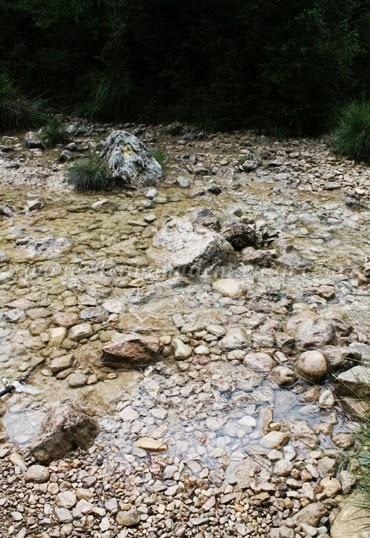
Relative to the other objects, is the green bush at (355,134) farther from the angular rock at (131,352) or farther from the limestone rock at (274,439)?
the limestone rock at (274,439)

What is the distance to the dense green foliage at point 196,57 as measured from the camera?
7.35 meters

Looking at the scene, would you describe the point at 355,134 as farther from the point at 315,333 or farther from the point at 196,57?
the point at 315,333

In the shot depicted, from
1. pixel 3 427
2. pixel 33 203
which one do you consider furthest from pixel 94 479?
pixel 33 203

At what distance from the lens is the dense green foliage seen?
7348 mm

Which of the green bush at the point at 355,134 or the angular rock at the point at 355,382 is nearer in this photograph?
the angular rock at the point at 355,382

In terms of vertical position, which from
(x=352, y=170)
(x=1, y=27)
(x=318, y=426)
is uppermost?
(x=1, y=27)

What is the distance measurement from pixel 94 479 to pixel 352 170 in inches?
208

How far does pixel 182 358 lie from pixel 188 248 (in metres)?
1.37

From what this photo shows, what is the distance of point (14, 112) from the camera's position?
Answer: 8109 millimetres

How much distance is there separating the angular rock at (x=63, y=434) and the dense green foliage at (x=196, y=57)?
622 cm

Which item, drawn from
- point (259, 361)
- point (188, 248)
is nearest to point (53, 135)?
point (188, 248)

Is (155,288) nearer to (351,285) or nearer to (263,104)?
(351,285)

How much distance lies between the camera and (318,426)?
2701 millimetres

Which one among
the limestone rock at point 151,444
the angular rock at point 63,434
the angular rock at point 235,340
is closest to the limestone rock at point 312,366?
the angular rock at point 235,340
